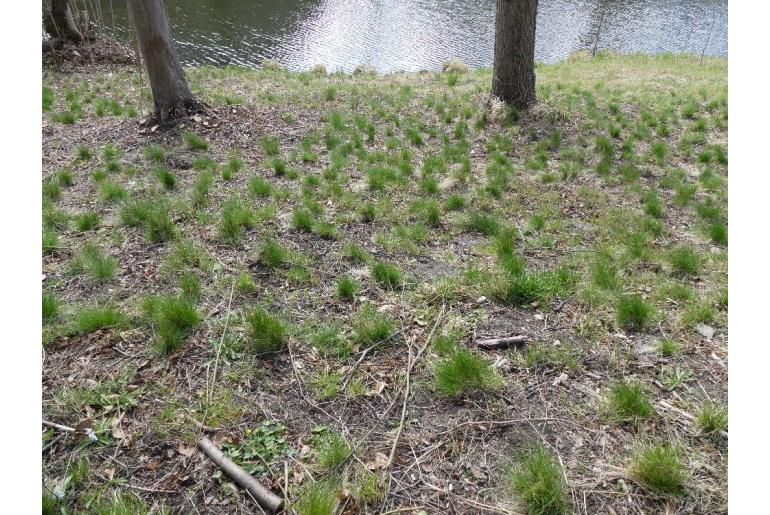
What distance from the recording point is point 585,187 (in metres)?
5.79

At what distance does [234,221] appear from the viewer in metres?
4.67

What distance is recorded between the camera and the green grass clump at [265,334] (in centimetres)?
325

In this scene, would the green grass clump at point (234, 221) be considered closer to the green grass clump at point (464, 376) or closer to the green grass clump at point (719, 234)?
the green grass clump at point (464, 376)

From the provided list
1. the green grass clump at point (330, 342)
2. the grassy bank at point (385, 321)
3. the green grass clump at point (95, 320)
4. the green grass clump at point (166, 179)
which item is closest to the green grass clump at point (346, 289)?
the grassy bank at point (385, 321)

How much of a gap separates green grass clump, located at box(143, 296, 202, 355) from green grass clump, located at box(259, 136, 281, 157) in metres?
3.61

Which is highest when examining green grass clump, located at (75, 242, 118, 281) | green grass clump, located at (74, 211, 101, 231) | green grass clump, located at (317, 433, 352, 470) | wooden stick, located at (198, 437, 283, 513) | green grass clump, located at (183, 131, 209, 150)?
green grass clump, located at (183, 131, 209, 150)

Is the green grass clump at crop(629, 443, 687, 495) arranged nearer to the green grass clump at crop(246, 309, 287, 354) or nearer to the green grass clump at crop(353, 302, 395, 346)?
the green grass clump at crop(353, 302, 395, 346)

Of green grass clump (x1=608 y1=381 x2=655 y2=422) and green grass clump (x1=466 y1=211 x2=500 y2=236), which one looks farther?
green grass clump (x1=466 y1=211 x2=500 y2=236)

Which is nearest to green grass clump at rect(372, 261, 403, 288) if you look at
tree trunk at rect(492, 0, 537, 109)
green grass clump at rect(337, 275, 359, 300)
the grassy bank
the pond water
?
the grassy bank

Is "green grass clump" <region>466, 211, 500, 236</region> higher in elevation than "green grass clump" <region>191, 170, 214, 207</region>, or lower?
lower

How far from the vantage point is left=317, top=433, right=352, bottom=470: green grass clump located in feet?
8.19

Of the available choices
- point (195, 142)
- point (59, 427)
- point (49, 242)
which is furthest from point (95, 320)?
point (195, 142)

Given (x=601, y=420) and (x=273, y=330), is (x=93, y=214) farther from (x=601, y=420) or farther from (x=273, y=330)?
(x=601, y=420)

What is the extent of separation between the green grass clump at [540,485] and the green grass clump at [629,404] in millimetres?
520
